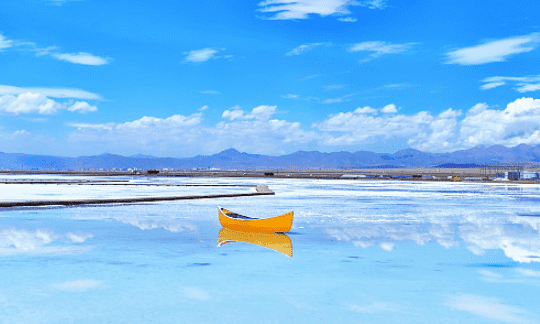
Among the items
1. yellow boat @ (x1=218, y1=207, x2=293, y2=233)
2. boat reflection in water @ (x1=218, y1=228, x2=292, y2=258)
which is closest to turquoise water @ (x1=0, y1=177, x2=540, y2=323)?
boat reflection in water @ (x1=218, y1=228, x2=292, y2=258)

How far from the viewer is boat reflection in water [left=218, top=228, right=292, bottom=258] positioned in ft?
58.4

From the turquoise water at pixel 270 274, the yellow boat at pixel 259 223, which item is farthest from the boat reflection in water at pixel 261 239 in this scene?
the turquoise water at pixel 270 274

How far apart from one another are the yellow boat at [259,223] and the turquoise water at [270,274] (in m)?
0.66

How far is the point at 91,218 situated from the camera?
2612cm

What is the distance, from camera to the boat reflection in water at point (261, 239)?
17812 mm

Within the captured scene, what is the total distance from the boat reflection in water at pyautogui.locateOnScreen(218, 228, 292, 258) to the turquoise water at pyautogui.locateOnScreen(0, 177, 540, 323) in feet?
1.43

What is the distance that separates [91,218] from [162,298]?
16.7m

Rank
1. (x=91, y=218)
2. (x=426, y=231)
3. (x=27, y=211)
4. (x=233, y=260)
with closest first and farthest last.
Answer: (x=233, y=260), (x=426, y=231), (x=91, y=218), (x=27, y=211)

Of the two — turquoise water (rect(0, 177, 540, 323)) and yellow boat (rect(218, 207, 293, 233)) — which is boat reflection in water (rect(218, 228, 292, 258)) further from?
turquoise water (rect(0, 177, 540, 323))

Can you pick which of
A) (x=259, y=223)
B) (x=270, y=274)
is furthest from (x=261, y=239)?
(x=270, y=274)

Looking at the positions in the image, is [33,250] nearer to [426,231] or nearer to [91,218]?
[91,218]

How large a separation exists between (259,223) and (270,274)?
7669mm

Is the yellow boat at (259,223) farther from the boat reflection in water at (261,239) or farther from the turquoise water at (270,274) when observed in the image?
the turquoise water at (270,274)

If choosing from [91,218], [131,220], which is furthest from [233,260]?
[91,218]
